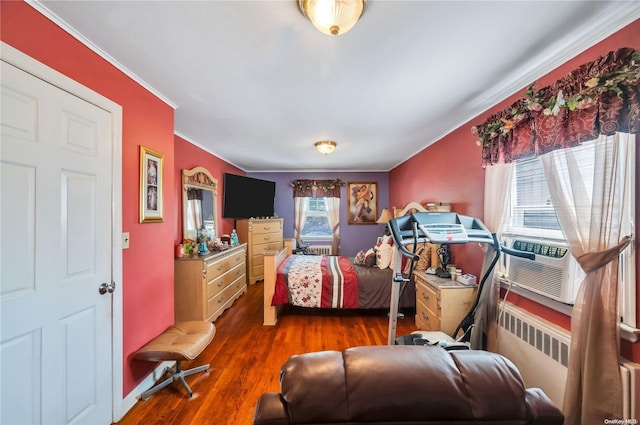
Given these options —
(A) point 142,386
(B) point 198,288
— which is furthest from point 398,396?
(B) point 198,288

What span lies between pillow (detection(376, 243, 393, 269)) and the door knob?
290 centimetres

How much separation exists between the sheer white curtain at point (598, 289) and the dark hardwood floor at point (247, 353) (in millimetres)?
1564

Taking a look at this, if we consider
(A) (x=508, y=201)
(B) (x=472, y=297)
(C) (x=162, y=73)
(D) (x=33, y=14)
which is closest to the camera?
(D) (x=33, y=14)

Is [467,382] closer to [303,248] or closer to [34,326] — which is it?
[34,326]

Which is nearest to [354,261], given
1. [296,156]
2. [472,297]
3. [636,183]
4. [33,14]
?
[472,297]

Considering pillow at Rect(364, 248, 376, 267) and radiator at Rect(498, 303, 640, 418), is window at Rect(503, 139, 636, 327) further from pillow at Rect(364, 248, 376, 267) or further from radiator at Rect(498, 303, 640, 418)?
pillow at Rect(364, 248, 376, 267)

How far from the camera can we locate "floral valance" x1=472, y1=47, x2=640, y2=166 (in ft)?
3.55

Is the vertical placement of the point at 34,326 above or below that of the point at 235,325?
above

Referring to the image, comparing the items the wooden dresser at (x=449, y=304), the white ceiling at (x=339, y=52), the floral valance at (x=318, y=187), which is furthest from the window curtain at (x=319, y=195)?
the wooden dresser at (x=449, y=304)

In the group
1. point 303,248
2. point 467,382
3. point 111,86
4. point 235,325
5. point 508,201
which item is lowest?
point 235,325

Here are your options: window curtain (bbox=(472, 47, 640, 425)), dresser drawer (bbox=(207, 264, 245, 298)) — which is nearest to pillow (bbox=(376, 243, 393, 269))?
window curtain (bbox=(472, 47, 640, 425))

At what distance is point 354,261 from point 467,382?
10.0ft

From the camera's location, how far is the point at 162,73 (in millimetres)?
1651

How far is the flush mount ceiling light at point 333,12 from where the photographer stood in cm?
103
